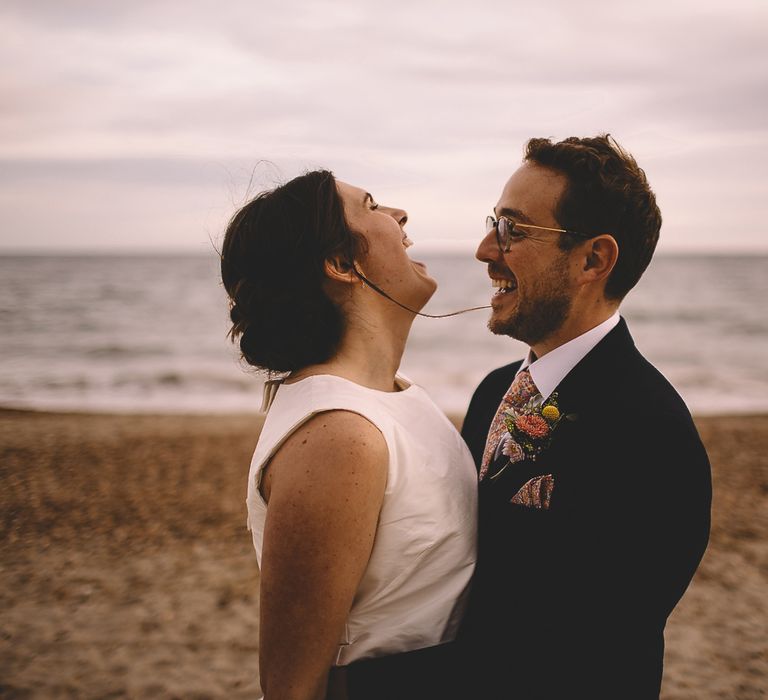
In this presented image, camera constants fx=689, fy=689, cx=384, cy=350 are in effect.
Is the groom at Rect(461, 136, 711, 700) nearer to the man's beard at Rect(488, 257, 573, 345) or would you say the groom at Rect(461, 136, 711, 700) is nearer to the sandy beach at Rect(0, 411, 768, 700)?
the man's beard at Rect(488, 257, 573, 345)

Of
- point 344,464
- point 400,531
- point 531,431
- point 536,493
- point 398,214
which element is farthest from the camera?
point 398,214

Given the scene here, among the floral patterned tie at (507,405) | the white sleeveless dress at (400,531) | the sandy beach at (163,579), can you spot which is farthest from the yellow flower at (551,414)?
the sandy beach at (163,579)

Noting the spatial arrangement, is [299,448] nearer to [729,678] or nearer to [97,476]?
[729,678]

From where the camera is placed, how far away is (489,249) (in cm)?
345

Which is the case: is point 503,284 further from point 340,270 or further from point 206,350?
point 206,350

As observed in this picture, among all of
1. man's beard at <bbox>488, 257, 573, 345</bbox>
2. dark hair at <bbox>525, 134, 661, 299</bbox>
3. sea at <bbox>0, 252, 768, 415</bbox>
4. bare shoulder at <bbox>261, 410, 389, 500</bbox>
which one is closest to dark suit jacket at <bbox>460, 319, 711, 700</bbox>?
bare shoulder at <bbox>261, 410, 389, 500</bbox>

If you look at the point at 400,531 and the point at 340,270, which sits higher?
the point at 340,270

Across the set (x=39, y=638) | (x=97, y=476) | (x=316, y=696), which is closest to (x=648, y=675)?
(x=316, y=696)

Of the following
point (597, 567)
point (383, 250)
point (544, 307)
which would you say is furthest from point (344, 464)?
point (544, 307)

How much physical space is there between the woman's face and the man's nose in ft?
2.26

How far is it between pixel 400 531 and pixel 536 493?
53 cm

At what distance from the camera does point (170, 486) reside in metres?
8.98

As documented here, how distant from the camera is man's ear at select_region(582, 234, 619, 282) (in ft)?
9.95

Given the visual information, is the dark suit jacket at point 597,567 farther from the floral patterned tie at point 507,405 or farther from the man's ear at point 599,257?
the man's ear at point 599,257
